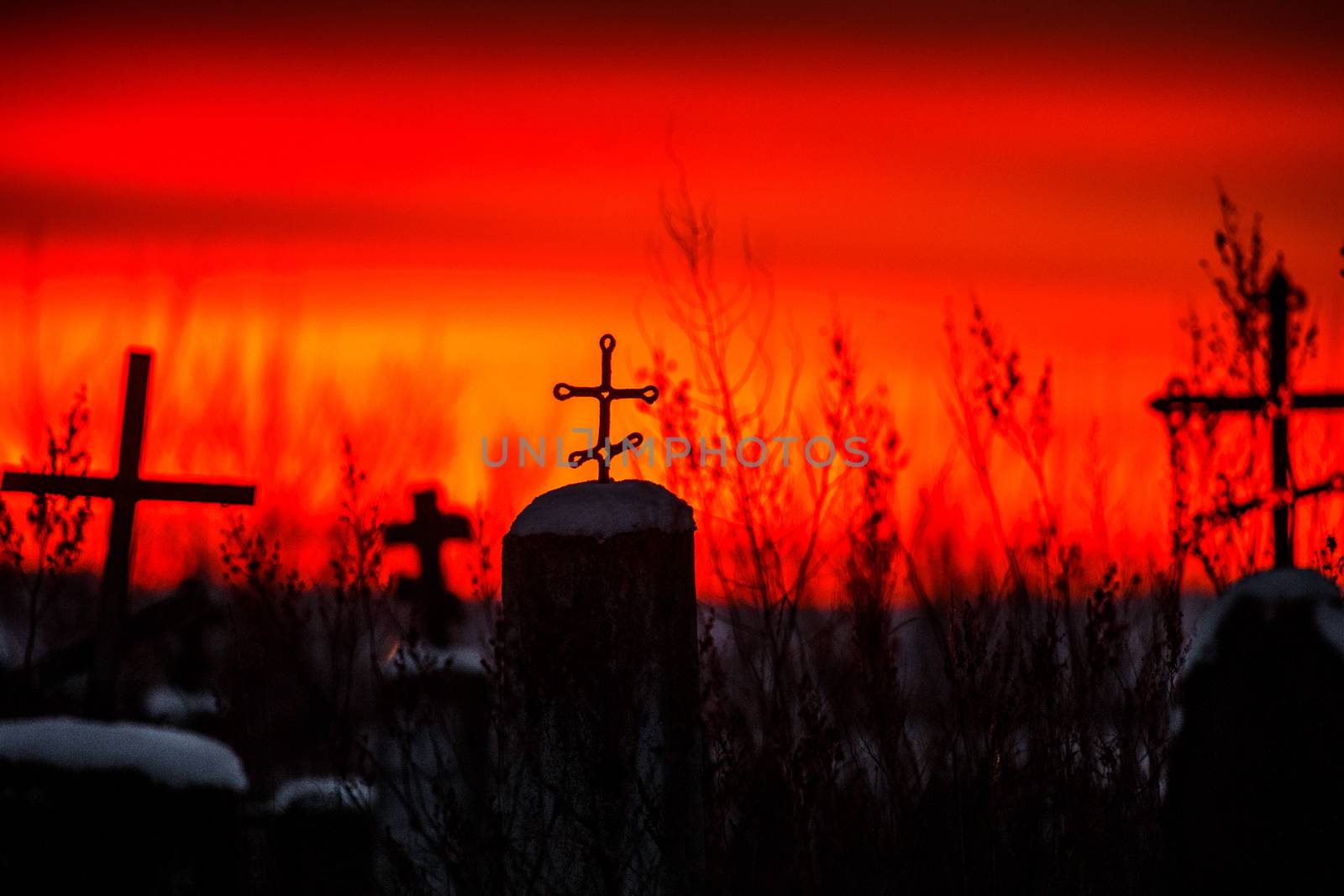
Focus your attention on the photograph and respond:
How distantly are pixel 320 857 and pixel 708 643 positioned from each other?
2.63 meters

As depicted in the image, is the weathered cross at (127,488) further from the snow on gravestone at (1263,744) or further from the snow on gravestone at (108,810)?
the snow on gravestone at (1263,744)

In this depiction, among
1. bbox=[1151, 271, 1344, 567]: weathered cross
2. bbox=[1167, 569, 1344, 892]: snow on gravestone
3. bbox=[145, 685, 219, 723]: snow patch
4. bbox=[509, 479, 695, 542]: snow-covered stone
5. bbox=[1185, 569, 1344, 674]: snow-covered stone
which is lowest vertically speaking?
bbox=[145, 685, 219, 723]: snow patch

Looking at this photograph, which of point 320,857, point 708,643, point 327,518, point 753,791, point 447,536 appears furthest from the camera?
point 327,518

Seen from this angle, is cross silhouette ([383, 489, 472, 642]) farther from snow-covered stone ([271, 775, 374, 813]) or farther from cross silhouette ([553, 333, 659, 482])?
cross silhouette ([553, 333, 659, 482])

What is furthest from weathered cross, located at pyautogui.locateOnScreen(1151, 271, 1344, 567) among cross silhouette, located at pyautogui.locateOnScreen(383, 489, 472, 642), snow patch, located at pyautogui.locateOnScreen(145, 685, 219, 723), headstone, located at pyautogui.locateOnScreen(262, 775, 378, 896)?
snow patch, located at pyautogui.locateOnScreen(145, 685, 219, 723)

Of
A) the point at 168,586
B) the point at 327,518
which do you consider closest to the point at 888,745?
the point at 327,518

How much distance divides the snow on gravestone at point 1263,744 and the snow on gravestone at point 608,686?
1649 millimetres

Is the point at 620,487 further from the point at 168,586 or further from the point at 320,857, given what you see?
the point at 168,586

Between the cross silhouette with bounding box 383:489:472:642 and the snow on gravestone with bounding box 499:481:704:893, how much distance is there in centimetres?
423

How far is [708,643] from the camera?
5160 mm

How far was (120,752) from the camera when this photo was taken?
6.36m

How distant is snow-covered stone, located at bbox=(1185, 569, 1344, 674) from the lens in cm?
547

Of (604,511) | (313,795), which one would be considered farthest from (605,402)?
(313,795)

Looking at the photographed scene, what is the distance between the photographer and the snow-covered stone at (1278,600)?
17.9 ft
